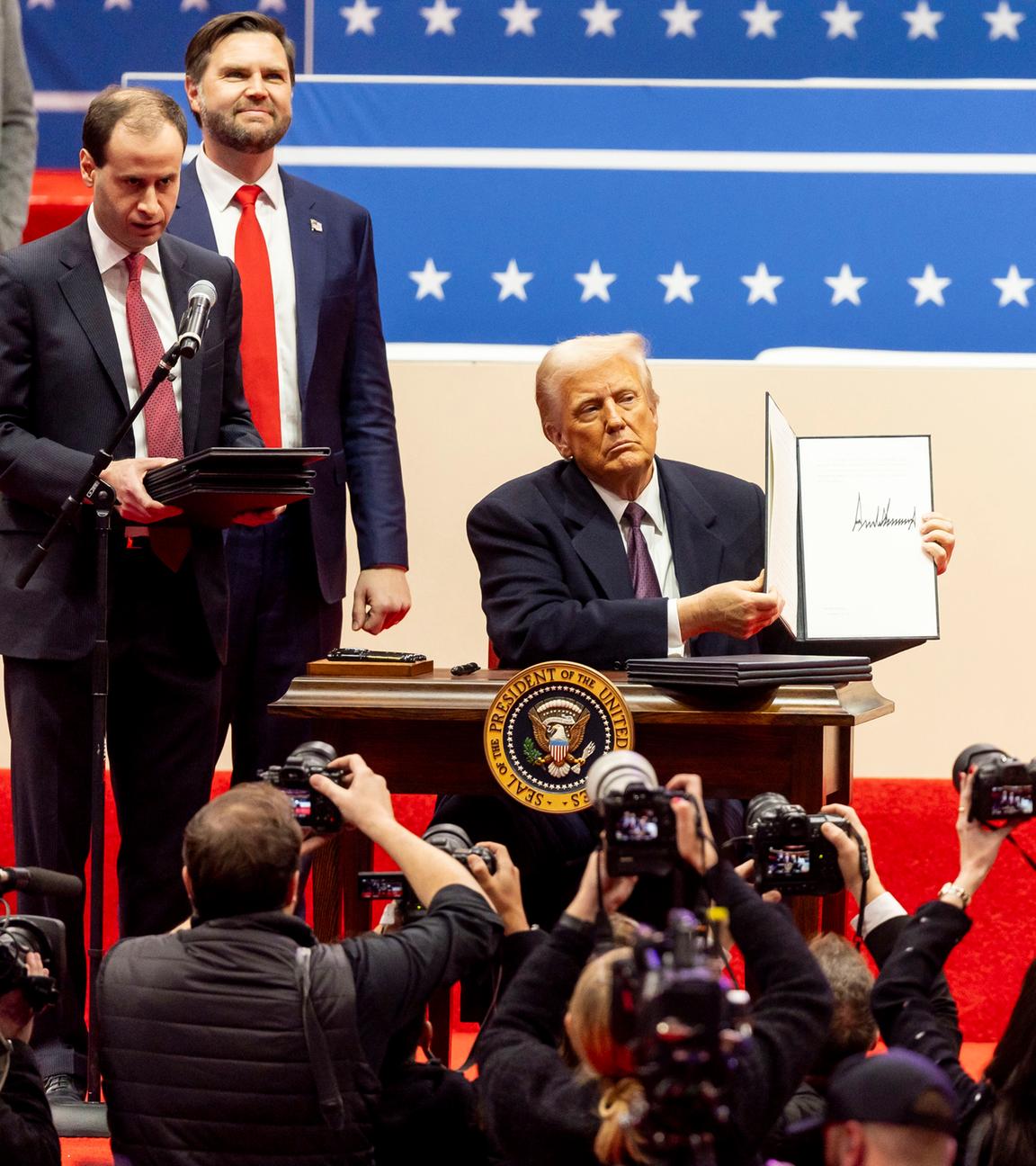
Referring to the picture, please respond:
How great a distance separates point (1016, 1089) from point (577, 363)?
206 centimetres

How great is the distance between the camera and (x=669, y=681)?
3.09 m

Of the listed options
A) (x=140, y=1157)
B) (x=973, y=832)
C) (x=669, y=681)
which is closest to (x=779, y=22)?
(x=669, y=681)

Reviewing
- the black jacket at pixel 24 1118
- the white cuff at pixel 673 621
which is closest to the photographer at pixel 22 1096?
the black jacket at pixel 24 1118

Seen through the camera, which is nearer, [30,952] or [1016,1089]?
[1016,1089]

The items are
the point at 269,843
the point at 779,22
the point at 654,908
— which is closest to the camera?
the point at 269,843

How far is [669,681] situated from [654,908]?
392mm

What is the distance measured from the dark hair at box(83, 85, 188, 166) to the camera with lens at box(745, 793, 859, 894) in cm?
167

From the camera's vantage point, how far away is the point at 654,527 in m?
3.79

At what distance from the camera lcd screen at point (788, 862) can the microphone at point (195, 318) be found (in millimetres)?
1234

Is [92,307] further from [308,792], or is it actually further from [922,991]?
[922,991]

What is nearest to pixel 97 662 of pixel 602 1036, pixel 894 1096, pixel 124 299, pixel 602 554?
pixel 124 299

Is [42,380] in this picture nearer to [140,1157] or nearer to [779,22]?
[140,1157]

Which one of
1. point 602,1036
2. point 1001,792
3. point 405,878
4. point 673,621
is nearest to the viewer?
point 602,1036
